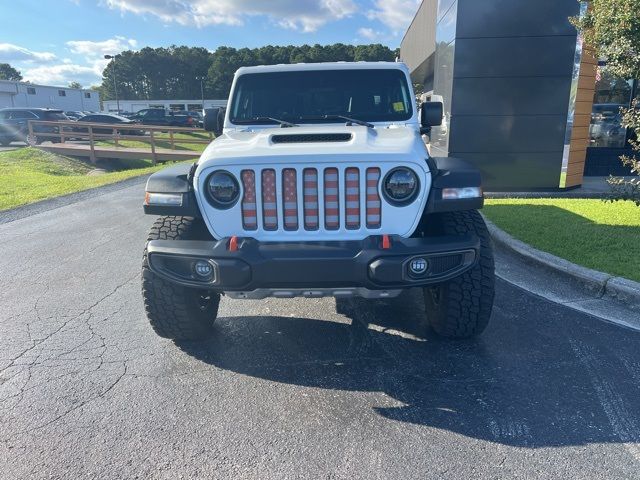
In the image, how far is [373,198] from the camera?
2.89 metres

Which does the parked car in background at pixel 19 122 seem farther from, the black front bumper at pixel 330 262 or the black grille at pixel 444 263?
the black grille at pixel 444 263

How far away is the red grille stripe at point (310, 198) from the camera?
114 inches

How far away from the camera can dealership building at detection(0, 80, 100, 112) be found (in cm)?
4908

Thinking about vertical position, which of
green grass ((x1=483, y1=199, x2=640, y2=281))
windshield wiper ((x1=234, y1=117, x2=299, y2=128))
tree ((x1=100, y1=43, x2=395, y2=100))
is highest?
tree ((x1=100, y1=43, x2=395, y2=100))

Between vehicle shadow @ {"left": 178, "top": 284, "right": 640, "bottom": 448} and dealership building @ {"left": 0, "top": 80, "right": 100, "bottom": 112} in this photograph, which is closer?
vehicle shadow @ {"left": 178, "top": 284, "right": 640, "bottom": 448}

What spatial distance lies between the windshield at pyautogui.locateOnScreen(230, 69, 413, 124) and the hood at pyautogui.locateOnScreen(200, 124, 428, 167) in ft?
2.07

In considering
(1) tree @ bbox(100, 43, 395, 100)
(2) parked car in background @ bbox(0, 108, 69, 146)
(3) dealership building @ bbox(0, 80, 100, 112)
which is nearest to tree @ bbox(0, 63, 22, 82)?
(1) tree @ bbox(100, 43, 395, 100)

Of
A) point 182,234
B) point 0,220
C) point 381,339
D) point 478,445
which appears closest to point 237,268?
point 182,234

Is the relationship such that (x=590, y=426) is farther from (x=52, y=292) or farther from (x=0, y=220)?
(x=0, y=220)

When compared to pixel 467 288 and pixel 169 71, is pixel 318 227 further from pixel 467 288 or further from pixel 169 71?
pixel 169 71

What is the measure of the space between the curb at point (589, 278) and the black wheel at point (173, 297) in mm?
3405

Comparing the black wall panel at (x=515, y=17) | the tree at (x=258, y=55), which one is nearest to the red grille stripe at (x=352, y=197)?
the black wall panel at (x=515, y=17)

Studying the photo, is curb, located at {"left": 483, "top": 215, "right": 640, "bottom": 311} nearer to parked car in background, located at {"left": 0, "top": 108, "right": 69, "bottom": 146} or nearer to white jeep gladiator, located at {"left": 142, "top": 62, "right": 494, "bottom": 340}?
white jeep gladiator, located at {"left": 142, "top": 62, "right": 494, "bottom": 340}

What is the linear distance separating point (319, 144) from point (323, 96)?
128 cm
